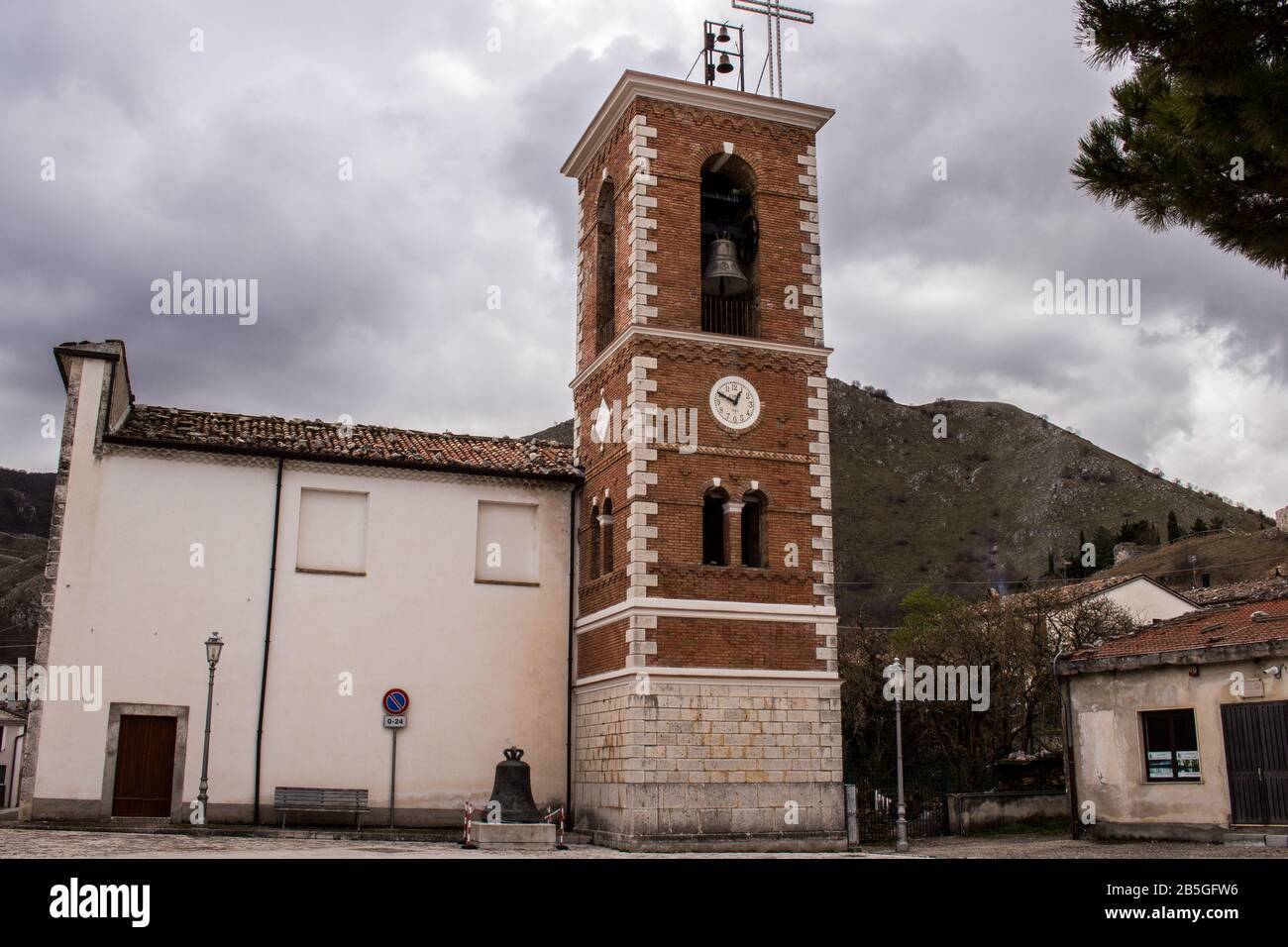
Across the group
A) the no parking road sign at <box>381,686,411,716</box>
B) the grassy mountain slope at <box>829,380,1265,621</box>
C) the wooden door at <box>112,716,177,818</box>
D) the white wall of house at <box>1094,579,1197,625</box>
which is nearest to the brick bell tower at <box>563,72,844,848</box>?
the no parking road sign at <box>381,686,411,716</box>

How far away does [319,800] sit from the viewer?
21.1m

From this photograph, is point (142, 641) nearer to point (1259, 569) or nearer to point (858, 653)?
point (858, 653)

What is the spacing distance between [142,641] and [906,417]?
266 ft

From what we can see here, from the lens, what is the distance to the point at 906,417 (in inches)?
3750

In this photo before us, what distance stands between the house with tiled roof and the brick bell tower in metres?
4.94

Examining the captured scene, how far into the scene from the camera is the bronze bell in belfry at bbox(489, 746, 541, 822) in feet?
64.8

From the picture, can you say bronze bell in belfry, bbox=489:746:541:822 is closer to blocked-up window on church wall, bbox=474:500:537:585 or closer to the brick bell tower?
the brick bell tower

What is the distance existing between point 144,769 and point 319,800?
310cm

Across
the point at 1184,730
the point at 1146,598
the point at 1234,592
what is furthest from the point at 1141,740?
the point at 1234,592

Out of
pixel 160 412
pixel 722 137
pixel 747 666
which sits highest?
pixel 722 137

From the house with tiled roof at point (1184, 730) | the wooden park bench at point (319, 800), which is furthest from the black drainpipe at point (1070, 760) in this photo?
the wooden park bench at point (319, 800)

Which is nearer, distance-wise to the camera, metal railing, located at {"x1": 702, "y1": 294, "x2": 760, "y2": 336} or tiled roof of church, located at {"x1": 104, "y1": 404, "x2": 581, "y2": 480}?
tiled roof of church, located at {"x1": 104, "y1": 404, "x2": 581, "y2": 480}
